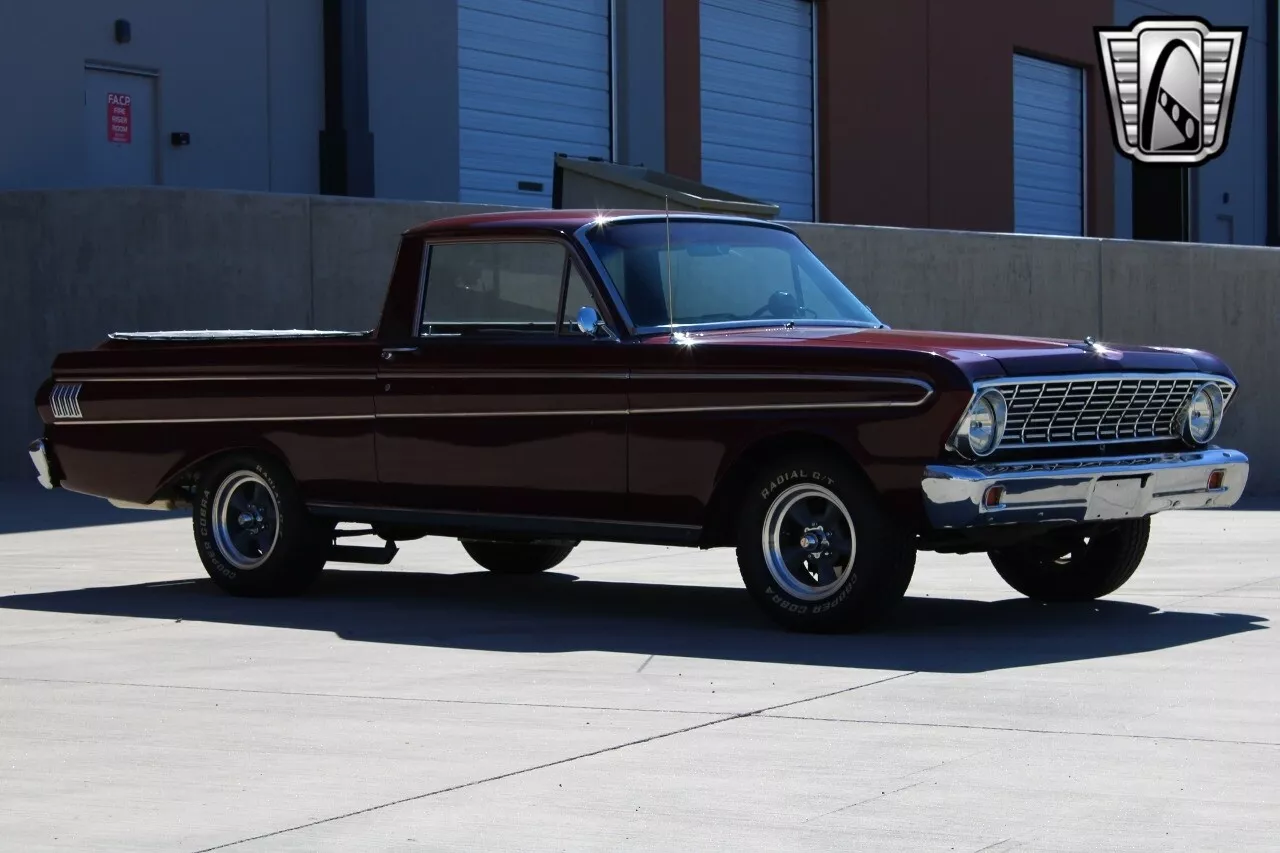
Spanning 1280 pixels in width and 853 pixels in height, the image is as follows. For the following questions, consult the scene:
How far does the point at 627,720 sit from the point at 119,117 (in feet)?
47.7

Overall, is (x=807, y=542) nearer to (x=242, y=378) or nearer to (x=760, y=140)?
(x=242, y=378)

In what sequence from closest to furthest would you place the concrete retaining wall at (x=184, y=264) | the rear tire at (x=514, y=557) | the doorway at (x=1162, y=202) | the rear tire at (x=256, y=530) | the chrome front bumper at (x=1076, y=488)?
the chrome front bumper at (x=1076, y=488) → the rear tire at (x=256, y=530) → the rear tire at (x=514, y=557) → the concrete retaining wall at (x=184, y=264) → the doorway at (x=1162, y=202)

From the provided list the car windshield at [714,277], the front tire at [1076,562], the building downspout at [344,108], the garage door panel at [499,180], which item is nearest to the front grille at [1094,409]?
the front tire at [1076,562]

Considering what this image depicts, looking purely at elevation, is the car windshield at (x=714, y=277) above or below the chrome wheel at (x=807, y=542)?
above

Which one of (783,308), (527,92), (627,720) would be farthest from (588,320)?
(527,92)

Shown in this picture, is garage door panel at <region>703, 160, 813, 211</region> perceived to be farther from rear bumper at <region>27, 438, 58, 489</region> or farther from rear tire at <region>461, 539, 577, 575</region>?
rear bumper at <region>27, 438, 58, 489</region>

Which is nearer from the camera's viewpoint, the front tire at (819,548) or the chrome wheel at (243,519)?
the front tire at (819,548)

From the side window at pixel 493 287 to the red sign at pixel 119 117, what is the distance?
1101cm

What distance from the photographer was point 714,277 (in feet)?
29.3

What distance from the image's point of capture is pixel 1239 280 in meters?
18.2

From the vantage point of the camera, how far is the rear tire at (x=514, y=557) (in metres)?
10.6

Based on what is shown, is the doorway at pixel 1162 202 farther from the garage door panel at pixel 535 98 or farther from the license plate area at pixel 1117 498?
the license plate area at pixel 1117 498

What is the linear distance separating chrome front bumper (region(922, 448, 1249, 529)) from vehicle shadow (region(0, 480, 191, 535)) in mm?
7410

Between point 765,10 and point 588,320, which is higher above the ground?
A: point 765,10
